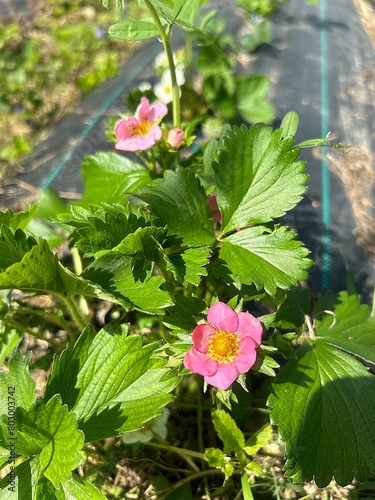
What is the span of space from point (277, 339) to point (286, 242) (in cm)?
20

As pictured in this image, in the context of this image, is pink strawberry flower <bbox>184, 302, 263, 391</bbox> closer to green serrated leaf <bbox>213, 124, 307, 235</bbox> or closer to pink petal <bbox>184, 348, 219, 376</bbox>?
pink petal <bbox>184, 348, 219, 376</bbox>

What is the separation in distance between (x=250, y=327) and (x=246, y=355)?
0.17 ft

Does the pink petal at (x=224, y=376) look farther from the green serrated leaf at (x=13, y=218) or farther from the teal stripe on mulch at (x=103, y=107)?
the teal stripe on mulch at (x=103, y=107)

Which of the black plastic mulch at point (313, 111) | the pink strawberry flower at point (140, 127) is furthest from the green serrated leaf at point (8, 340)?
the black plastic mulch at point (313, 111)

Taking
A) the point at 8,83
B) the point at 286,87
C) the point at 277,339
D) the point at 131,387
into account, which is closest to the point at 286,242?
the point at 277,339

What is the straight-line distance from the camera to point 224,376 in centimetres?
86

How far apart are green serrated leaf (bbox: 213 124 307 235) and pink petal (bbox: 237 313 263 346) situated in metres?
0.25

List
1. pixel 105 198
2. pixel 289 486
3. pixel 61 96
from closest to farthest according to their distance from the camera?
pixel 289 486 → pixel 105 198 → pixel 61 96

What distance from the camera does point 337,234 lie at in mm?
1772

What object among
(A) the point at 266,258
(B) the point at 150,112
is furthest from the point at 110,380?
(B) the point at 150,112

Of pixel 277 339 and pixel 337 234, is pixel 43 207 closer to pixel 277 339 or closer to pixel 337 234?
pixel 277 339

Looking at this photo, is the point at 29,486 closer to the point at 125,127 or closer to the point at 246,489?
the point at 246,489

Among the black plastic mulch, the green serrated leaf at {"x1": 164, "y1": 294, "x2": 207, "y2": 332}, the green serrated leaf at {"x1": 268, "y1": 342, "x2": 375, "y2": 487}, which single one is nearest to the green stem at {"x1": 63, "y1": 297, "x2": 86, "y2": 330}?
the green serrated leaf at {"x1": 164, "y1": 294, "x2": 207, "y2": 332}

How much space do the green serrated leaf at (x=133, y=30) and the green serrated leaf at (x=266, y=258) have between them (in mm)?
491
